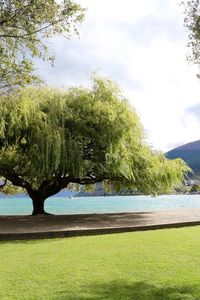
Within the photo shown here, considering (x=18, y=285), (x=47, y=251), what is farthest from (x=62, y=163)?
(x=18, y=285)

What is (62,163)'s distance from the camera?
1980cm

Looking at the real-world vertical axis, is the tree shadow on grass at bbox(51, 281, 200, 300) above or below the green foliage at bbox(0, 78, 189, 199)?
below

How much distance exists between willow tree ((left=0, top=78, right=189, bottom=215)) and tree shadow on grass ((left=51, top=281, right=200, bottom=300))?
1247 cm

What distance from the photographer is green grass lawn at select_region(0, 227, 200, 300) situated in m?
6.61

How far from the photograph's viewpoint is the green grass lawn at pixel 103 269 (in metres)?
6.61

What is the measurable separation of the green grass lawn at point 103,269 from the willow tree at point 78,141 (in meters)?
7.89

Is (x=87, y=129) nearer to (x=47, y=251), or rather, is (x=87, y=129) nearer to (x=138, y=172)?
(x=138, y=172)

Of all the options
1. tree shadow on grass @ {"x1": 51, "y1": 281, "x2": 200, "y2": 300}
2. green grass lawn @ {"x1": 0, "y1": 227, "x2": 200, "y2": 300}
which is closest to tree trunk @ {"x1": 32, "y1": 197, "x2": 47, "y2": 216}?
green grass lawn @ {"x1": 0, "y1": 227, "x2": 200, "y2": 300}

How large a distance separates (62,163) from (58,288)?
13.0m

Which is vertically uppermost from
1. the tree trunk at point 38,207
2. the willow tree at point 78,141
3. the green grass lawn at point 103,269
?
the willow tree at point 78,141

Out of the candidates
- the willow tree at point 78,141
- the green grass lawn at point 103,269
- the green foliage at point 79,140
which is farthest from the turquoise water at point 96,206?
the green grass lawn at point 103,269

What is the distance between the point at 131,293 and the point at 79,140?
1429 centimetres

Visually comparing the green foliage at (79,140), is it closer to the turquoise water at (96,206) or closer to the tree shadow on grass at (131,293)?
the tree shadow on grass at (131,293)

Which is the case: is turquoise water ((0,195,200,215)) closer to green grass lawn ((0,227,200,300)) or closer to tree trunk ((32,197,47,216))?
tree trunk ((32,197,47,216))
